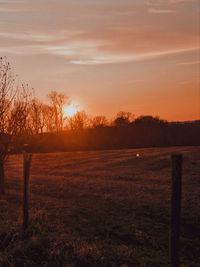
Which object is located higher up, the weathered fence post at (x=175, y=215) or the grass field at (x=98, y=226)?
the weathered fence post at (x=175, y=215)

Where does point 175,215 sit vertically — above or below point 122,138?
below

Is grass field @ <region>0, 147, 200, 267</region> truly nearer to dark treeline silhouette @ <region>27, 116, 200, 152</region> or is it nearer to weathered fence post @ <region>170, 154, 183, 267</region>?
weathered fence post @ <region>170, 154, 183, 267</region>

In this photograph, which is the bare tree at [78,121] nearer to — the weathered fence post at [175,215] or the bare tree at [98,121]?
the bare tree at [98,121]

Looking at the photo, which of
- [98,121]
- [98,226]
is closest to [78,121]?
[98,121]

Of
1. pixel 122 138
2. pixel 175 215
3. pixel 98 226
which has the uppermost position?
pixel 122 138

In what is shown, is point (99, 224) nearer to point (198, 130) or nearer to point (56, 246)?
point (56, 246)

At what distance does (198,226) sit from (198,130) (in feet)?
173

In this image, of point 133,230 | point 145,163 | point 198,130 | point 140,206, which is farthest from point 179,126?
point 133,230

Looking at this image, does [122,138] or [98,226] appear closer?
[98,226]

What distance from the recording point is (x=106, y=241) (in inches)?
342

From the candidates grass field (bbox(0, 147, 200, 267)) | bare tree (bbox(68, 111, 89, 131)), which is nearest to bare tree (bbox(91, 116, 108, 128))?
bare tree (bbox(68, 111, 89, 131))

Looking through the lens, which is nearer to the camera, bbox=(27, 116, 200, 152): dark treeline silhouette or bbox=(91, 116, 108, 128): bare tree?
bbox=(27, 116, 200, 152): dark treeline silhouette

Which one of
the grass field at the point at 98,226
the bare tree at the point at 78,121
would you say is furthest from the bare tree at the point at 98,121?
the grass field at the point at 98,226

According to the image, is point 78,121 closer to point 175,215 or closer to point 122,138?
point 122,138
